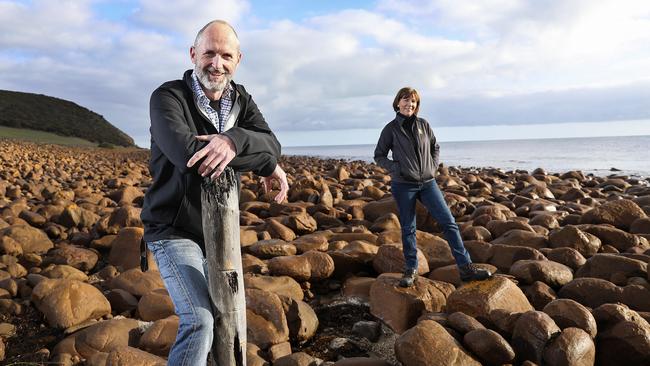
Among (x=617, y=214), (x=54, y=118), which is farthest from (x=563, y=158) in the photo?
(x=54, y=118)

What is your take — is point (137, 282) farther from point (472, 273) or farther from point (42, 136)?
point (42, 136)

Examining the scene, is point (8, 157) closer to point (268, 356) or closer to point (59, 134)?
point (268, 356)

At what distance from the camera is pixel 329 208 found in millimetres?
10227

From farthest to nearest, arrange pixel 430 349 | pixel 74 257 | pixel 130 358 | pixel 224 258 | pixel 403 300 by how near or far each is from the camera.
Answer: pixel 74 257
pixel 403 300
pixel 430 349
pixel 130 358
pixel 224 258

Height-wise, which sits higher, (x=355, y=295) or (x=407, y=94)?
(x=407, y=94)

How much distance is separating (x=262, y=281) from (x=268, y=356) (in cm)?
136

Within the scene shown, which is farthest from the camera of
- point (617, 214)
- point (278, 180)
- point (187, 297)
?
point (617, 214)

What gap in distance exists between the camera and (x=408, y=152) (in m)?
5.82

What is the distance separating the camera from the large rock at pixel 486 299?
486 centimetres

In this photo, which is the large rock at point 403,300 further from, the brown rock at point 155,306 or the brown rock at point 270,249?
the brown rock at point 155,306

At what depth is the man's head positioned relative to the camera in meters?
2.70

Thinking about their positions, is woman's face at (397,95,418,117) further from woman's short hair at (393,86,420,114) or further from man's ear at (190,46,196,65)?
man's ear at (190,46,196,65)

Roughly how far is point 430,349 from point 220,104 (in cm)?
254

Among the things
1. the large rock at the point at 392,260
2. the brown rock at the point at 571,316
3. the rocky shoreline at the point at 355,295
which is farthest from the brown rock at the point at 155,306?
the brown rock at the point at 571,316
